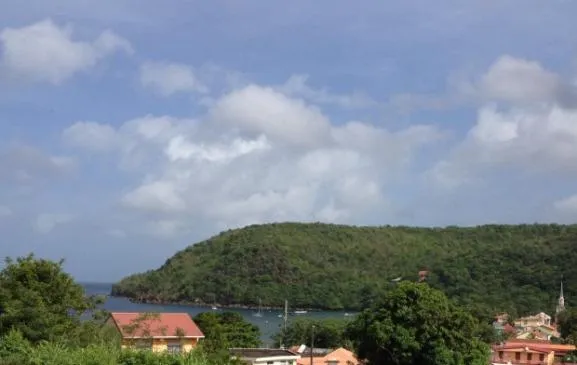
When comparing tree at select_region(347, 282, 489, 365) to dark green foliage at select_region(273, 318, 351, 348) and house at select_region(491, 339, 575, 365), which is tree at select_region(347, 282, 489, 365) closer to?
house at select_region(491, 339, 575, 365)

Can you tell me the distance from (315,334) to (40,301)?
2926 cm

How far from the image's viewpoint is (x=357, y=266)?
13225 cm

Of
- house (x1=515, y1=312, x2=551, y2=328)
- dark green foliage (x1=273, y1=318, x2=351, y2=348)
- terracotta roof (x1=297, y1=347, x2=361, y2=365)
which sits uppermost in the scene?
house (x1=515, y1=312, x2=551, y2=328)

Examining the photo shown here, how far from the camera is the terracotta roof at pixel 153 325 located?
1073 inches

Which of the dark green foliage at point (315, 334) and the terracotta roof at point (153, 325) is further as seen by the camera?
the dark green foliage at point (315, 334)

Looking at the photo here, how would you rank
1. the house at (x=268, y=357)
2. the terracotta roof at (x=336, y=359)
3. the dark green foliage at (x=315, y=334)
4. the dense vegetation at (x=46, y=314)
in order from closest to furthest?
the dense vegetation at (x=46, y=314)
the house at (x=268, y=357)
the terracotta roof at (x=336, y=359)
the dark green foliage at (x=315, y=334)

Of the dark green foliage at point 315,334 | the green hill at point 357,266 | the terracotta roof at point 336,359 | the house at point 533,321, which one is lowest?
the terracotta roof at point 336,359

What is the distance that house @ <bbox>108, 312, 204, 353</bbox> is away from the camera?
2698 centimetres

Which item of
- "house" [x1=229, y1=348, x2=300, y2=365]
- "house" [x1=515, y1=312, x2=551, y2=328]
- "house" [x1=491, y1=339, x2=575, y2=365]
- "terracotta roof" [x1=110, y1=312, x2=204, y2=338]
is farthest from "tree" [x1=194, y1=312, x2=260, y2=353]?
"house" [x1=515, y1=312, x2=551, y2=328]

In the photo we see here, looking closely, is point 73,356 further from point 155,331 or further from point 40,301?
point 155,331

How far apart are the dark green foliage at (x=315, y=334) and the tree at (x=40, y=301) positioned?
999 inches

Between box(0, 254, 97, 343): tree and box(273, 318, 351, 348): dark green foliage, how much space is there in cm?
2537

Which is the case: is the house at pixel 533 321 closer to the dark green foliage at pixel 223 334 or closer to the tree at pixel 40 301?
the dark green foliage at pixel 223 334

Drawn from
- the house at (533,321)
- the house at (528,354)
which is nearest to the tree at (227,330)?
the house at (528,354)
